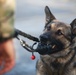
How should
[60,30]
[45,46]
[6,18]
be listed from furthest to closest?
[60,30] < [45,46] < [6,18]

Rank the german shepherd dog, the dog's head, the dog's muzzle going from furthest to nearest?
the german shepherd dog → the dog's head → the dog's muzzle

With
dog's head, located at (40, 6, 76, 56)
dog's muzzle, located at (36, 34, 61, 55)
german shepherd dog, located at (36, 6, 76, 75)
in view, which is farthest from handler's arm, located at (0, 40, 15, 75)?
german shepherd dog, located at (36, 6, 76, 75)

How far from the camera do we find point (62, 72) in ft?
16.8

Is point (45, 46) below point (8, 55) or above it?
below

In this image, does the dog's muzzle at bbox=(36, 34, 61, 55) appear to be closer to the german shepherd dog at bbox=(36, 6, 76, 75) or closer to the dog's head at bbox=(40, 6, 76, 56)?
the dog's head at bbox=(40, 6, 76, 56)

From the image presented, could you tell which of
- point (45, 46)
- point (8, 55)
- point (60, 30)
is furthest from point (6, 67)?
point (60, 30)

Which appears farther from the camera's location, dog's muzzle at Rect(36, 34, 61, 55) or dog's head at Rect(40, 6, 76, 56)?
dog's head at Rect(40, 6, 76, 56)

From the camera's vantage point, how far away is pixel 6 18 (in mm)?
530

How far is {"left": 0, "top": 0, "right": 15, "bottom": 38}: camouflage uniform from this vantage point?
20.9 inches

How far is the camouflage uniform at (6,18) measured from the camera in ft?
1.74

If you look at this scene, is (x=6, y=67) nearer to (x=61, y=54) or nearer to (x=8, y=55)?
(x=8, y=55)

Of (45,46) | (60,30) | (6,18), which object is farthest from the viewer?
(60,30)

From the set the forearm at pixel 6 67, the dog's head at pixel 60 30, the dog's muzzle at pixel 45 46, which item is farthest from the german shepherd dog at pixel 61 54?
the forearm at pixel 6 67

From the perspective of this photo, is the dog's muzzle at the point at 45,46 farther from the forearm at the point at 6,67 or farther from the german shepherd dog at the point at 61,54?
the forearm at the point at 6,67
